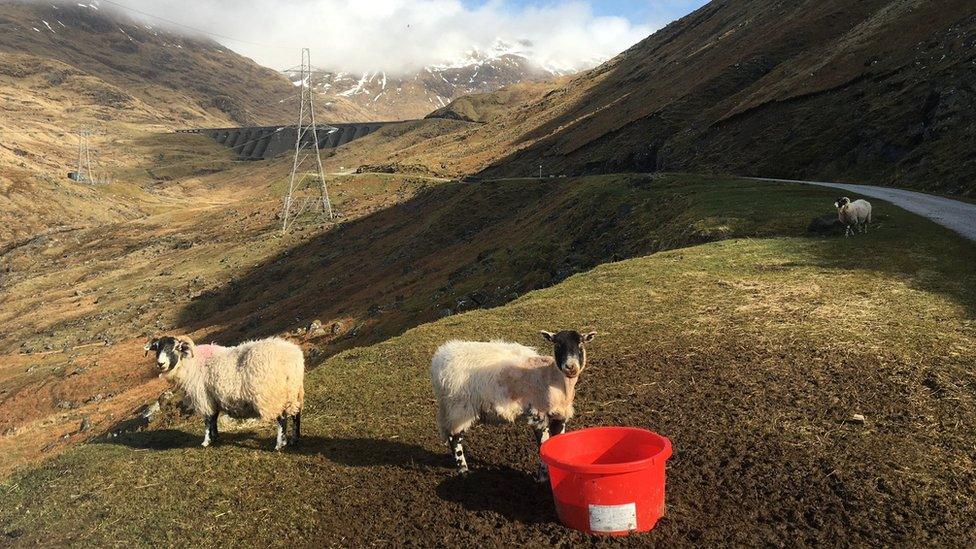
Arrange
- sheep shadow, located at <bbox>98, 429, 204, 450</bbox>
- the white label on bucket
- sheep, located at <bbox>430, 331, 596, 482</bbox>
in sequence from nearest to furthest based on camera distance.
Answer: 1. the white label on bucket
2. sheep, located at <bbox>430, 331, 596, 482</bbox>
3. sheep shadow, located at <bbox>98, 429, 204, 450</bbox>

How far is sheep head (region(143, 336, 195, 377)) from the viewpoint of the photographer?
13.8 m

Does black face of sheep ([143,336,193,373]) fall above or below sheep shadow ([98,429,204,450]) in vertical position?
above

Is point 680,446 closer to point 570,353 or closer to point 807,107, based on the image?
point 570,353

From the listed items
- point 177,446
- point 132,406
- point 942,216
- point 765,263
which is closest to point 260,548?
point 177,446

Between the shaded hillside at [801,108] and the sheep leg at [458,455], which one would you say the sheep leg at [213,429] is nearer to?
the sheep leg at [458,455]

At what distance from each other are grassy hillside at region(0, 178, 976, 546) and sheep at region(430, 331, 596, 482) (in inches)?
41.5

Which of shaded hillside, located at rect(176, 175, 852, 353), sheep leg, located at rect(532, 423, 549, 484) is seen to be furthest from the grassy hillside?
shaded hillside, located at rect(176, 175, 852, 353)

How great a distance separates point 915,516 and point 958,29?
66.4m

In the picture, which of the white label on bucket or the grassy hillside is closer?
the white label on bucket

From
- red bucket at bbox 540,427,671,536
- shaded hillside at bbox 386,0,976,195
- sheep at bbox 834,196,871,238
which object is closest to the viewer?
red bucket at bbox 540,427,671,536

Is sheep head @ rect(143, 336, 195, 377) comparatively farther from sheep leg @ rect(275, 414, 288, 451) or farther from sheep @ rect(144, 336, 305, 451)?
sheep leg @ rect(275, 414, 288, 451)

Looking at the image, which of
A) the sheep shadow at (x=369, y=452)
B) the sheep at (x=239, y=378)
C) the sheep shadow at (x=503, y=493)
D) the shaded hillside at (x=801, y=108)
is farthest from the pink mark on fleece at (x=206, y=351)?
the shaded hillside at (x=801, y=108)

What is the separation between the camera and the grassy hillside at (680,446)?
361 inches

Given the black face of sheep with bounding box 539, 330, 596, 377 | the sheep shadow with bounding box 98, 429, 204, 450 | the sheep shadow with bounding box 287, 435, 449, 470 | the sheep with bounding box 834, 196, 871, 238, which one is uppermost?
the sheep with bounding box 834, 196, 871, 238
